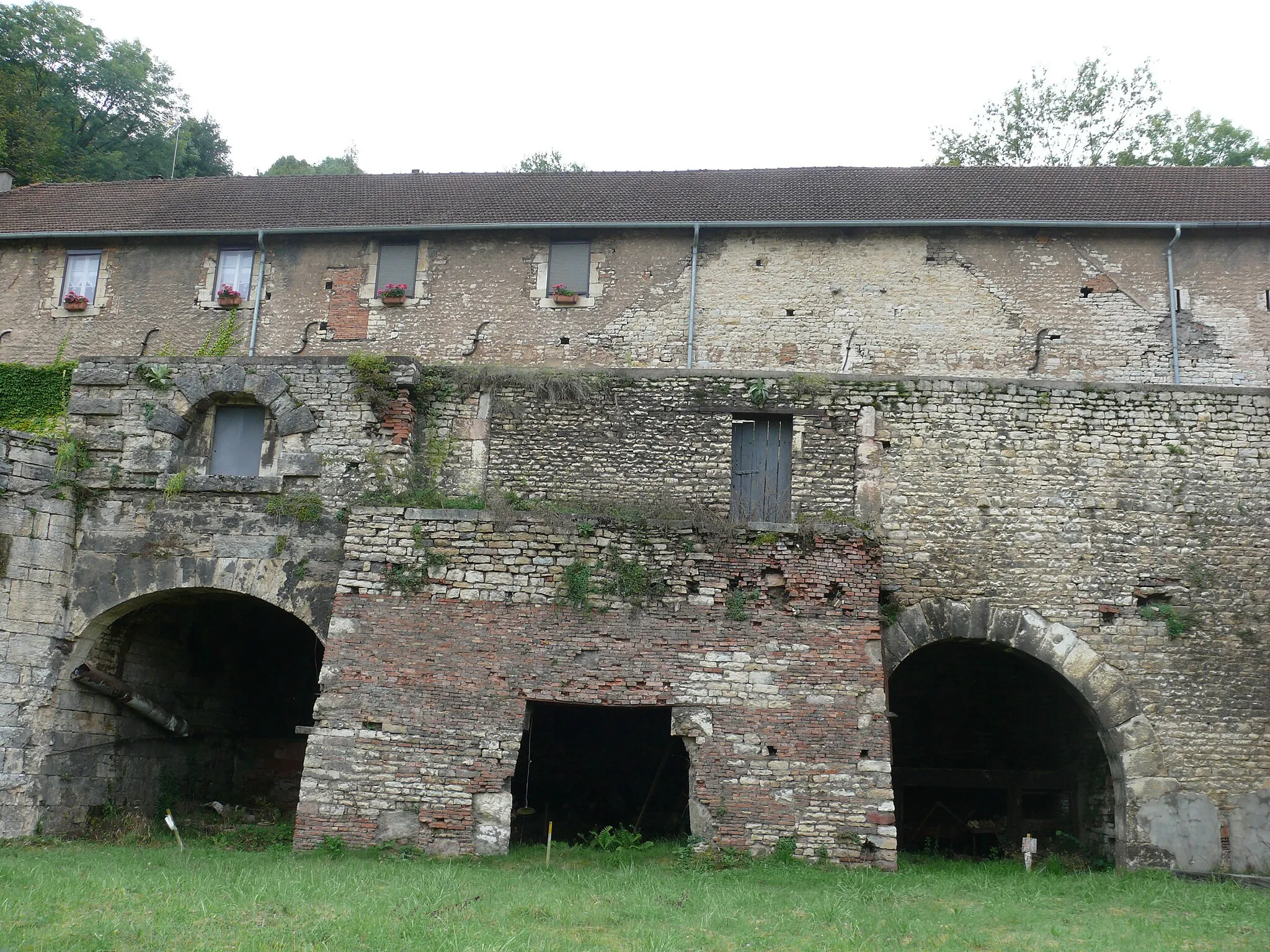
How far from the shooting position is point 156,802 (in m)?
14.0

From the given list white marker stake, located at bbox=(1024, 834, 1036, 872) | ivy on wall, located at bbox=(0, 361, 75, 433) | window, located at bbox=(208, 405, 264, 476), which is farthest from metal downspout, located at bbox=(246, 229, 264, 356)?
white marker stake, located at bbox=(1024, 834, 1036, 872)

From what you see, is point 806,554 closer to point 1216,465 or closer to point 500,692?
point 500,692

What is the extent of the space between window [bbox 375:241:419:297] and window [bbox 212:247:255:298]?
7.94 ft

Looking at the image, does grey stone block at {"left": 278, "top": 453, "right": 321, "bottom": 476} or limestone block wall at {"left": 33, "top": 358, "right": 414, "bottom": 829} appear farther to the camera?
grey stone block at {"left": 278, "top": 453, "right": 321, "bottom": 476}

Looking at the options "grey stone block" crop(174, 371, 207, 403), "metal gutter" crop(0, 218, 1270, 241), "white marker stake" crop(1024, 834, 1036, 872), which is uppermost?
"metal gutter" crop(0, 218, 1270, 241)

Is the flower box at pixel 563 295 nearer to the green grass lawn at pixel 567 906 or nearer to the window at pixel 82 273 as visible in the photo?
the window at pixel 82 273

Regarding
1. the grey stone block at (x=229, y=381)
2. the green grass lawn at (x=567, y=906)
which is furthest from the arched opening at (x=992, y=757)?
the grey stone block at (x=229, y=381)

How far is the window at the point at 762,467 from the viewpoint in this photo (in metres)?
13.4

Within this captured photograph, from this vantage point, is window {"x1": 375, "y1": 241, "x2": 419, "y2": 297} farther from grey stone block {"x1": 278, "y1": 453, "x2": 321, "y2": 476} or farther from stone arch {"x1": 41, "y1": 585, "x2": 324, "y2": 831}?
grey stone block {"x1": 278, "y1": 453, "x2": 321, "y2": 476}

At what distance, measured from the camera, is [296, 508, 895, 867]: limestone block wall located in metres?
11.1

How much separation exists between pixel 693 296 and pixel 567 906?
40.2 ft

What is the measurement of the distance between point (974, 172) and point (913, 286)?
3.74 meters

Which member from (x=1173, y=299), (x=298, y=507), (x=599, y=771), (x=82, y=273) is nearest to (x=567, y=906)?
(x=298, y=507)

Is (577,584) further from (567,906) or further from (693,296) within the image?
(693,296)
